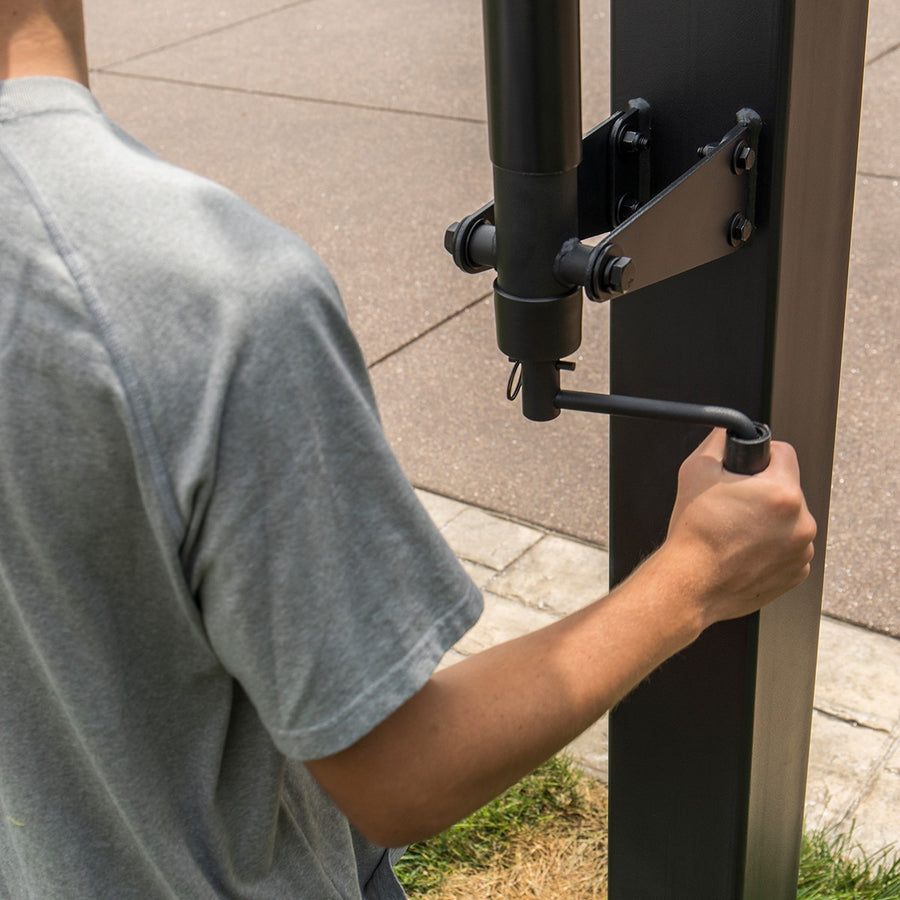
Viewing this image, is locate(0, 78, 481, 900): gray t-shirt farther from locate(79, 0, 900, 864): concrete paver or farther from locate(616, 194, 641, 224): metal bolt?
locate(79, 0, 900, 864): concrete paver

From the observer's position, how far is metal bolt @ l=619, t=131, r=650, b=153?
1.35 m

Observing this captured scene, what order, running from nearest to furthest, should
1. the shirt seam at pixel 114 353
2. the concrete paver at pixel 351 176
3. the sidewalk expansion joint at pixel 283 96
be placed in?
the shirt seam at pixel 114 353 → the concrete paver at pixel 351 176 → the sidewalk expansion joint at pixel 283 96

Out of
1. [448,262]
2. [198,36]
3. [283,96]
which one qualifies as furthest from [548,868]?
[198,36]

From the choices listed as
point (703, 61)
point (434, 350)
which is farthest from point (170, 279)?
point (434, 350)

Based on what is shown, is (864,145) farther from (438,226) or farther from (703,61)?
(703,61)

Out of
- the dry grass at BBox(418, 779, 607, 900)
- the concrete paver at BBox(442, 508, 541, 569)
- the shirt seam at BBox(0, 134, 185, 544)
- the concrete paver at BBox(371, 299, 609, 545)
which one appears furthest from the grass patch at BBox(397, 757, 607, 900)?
the shirt seam at BBox(0, 134, 185, 544)

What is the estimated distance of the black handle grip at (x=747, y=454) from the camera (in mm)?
1205

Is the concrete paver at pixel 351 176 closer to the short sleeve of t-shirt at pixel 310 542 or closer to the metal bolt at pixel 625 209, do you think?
the metal bolt at pixel 625 209

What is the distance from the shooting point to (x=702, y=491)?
1210 mm

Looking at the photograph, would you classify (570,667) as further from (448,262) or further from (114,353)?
(448,262)

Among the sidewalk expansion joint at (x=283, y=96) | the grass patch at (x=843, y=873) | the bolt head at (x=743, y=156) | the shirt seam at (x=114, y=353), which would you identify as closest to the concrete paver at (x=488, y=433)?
the grass patch at (x=843, y=873)

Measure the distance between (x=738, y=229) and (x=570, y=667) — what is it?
507 mm

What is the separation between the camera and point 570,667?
42.6 inches

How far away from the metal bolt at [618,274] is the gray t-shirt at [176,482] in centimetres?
32
